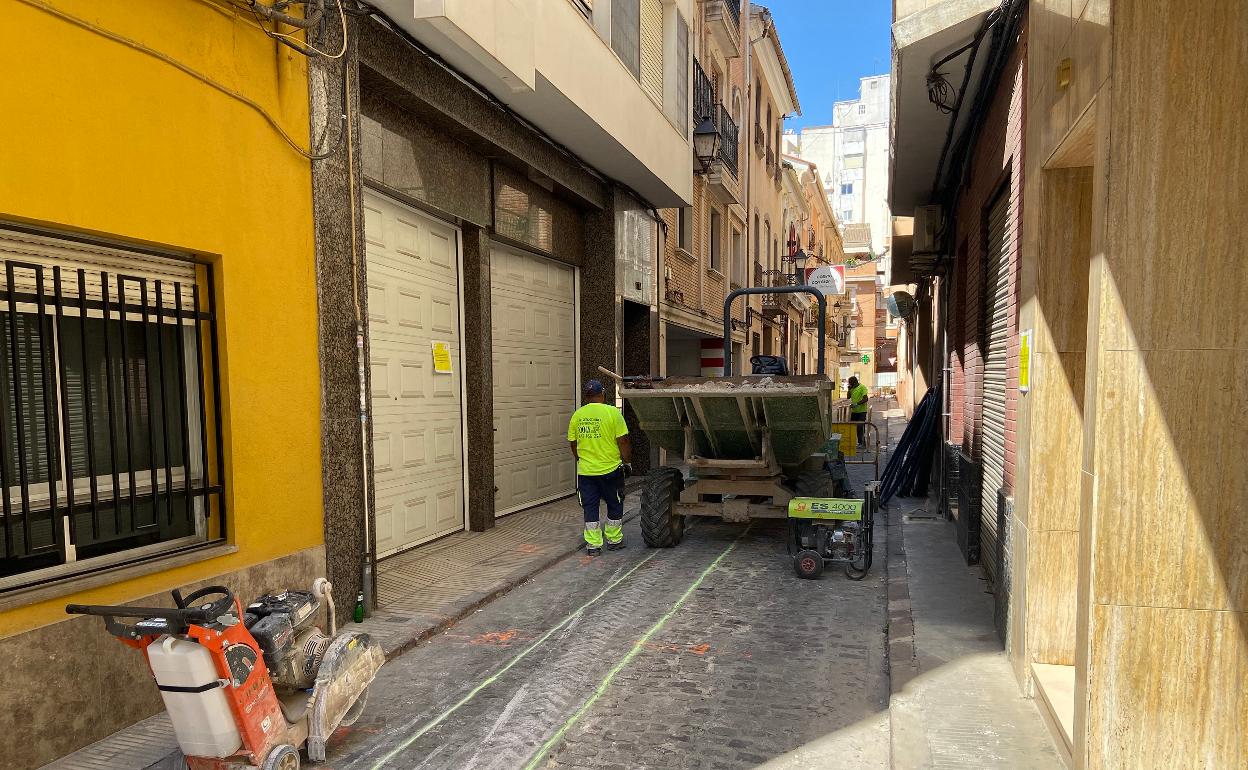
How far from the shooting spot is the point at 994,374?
20.1 feet

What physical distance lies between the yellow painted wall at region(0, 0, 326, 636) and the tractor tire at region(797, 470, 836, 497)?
15.9 feet

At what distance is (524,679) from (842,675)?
190 cm

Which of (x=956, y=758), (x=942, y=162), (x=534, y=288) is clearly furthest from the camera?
(x=534, y=288)

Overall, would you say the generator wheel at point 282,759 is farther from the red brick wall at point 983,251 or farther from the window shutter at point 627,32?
the window shutter at point 627,32

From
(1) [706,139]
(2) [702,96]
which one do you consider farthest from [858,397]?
(2) [702,96]

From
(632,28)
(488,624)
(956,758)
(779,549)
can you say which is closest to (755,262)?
(632,28)

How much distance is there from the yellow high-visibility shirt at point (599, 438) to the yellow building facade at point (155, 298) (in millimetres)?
2870

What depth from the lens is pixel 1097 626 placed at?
2.80 meters

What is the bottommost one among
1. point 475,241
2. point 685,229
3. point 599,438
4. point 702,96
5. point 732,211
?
point 599,438

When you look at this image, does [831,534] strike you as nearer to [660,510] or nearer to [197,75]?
[660,510]

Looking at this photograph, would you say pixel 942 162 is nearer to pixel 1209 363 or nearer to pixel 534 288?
pixel 534 288

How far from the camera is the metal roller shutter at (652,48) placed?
11.2 meters

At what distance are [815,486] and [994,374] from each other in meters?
2.36

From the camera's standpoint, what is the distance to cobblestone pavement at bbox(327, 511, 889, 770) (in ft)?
11.9
